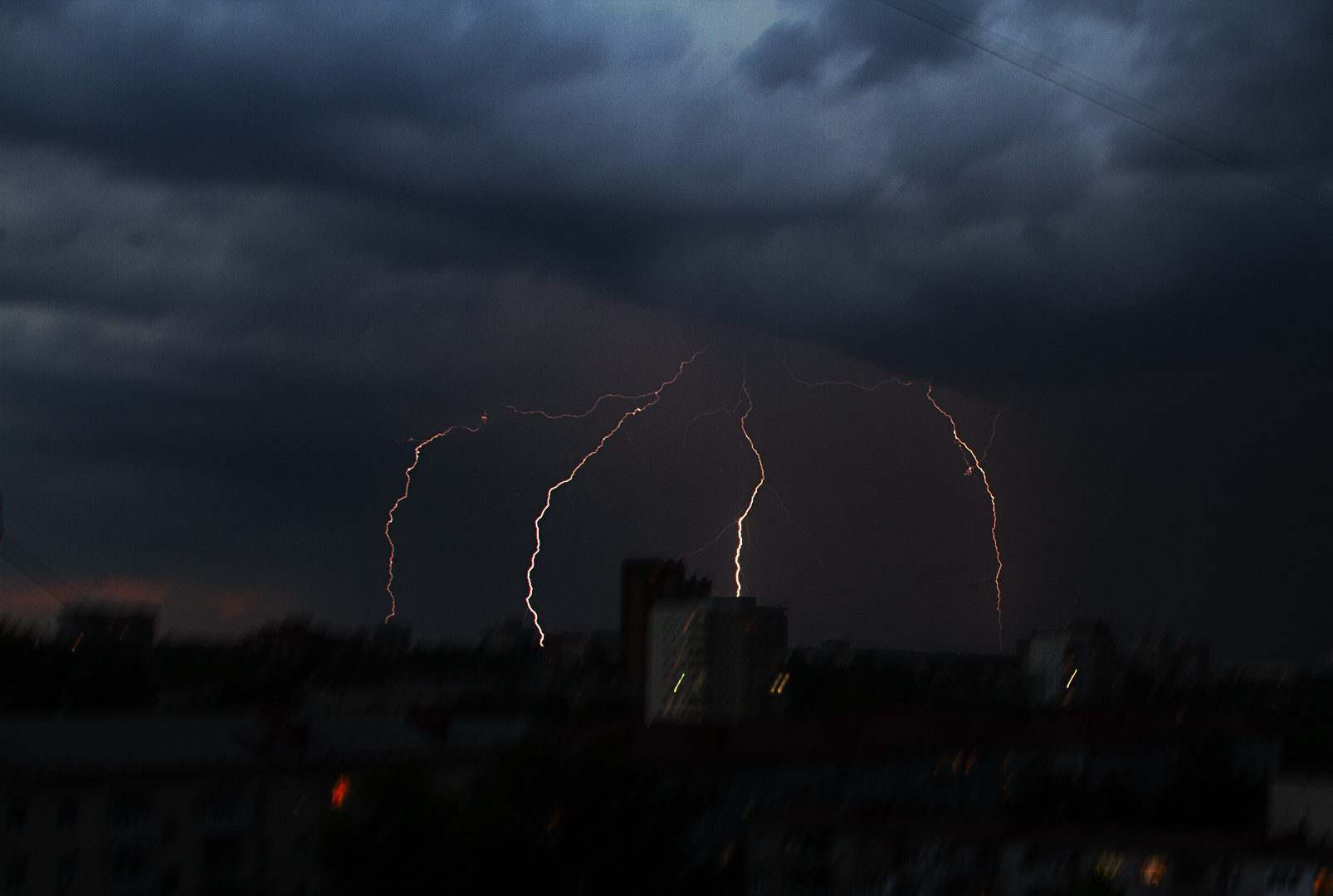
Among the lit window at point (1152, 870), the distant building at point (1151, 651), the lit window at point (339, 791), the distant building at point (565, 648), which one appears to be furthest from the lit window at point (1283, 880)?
the distant building at point (1151, 651)

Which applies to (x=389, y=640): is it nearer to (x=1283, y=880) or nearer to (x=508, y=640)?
(x=508, y=640)

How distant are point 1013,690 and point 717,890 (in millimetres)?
77682

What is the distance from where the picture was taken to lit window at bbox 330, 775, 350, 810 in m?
23.5

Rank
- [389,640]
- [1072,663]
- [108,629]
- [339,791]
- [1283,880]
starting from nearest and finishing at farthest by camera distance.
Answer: [1283,880] → [339,791] → [108,629] → [1072,663] → [389,640]

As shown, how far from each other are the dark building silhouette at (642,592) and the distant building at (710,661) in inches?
627

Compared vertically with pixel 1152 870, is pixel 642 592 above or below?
above

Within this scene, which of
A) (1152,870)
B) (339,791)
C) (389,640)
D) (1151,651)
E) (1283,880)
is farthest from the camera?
(1151,651)

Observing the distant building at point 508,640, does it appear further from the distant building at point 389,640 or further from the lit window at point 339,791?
the lit window at point 339,791

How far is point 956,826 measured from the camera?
824 inches

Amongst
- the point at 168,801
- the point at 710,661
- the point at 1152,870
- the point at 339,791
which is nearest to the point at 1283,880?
the point at 1152,870

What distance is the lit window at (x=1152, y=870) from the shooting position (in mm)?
19062

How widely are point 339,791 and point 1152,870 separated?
14.9 metres

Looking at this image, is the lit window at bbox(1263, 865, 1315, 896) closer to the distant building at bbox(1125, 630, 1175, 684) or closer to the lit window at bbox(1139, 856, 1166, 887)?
the lit window at bbox(1139, 856, 1166, 887)

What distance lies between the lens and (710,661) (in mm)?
68125
